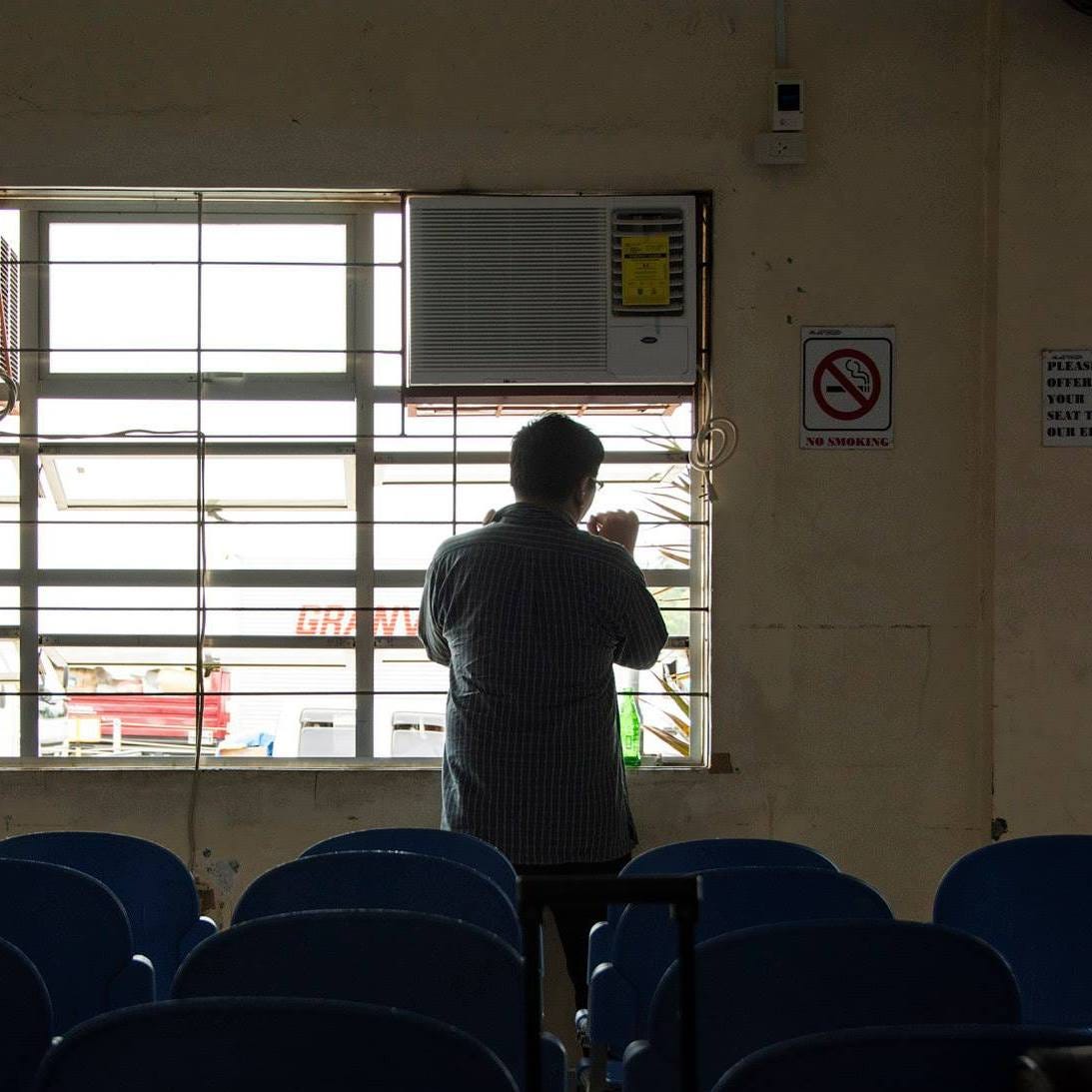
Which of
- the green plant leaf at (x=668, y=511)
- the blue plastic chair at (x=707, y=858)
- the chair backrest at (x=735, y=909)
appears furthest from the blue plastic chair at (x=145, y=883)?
the green plant leaf at (x=668, y=511)

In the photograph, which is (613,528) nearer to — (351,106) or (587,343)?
(587,343)

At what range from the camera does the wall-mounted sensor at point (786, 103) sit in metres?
3.25

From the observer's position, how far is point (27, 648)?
3389 millimetres

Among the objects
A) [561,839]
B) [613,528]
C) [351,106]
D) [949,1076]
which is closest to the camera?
[949,1076]

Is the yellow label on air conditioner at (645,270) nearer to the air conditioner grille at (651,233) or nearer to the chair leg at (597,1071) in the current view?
the air conditioner grille at (651,233)

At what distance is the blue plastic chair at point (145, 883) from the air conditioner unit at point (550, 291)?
1.48 metres

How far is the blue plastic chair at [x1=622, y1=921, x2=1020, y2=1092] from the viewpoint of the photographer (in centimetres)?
156

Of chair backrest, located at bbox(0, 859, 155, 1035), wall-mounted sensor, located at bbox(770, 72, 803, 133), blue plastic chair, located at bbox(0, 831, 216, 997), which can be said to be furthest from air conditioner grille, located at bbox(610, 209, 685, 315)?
chair backrest, located at bbox(0, 859, 155, 1035)

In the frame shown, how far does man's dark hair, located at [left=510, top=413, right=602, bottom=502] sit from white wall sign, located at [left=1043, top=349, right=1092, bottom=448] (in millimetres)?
1405

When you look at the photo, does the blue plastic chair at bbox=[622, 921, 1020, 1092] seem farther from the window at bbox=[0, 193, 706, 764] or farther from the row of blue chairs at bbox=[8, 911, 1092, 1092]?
the window at bbox=[0, 193, 706, 764]

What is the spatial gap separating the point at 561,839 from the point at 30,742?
5.68 ft

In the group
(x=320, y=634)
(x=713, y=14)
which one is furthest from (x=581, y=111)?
(x=320, y=634)

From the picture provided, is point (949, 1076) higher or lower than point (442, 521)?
lower

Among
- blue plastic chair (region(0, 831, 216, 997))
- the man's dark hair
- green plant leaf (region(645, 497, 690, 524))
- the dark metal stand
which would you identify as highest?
the man's dark hair
